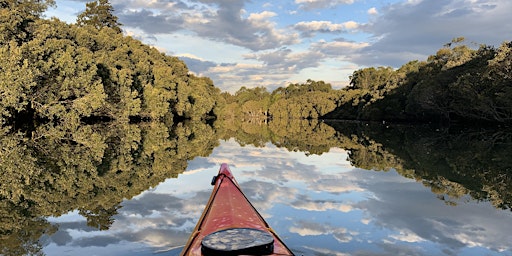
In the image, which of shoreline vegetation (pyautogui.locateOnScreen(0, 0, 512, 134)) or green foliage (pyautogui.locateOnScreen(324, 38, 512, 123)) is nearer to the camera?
shoreline vegetation (pyautogui.locateOnScreen(0, 0, 512, 134))

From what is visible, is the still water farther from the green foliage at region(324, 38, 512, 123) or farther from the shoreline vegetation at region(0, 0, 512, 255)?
the green foliage at region(324, 38, 512, 123)

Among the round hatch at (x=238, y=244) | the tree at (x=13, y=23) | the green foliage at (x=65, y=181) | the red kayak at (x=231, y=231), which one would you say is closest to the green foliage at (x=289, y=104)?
the tree at (x=13, y=23)

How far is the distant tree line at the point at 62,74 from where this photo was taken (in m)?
23.2

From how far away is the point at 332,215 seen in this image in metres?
6.54

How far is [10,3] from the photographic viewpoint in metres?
28.2

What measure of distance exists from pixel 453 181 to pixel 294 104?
81.3 meters

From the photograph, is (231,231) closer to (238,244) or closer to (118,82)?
(238,244)

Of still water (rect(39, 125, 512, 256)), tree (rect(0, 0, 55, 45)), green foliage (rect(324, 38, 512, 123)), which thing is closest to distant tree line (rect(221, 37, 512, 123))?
green foliage (rect(324, 38, 512, 123))

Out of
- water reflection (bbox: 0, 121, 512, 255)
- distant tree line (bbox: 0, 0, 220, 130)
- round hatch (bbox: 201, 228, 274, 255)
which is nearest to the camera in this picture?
round hatch (bbox: 201, 228, 274, 255)

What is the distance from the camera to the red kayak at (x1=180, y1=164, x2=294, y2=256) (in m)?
2.95

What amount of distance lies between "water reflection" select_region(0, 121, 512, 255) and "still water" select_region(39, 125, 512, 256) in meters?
0.02

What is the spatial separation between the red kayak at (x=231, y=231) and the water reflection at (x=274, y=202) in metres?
0.76

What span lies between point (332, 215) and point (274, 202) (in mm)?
1293

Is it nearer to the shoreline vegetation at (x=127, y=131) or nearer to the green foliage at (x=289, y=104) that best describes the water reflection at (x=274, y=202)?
the shoreline vegetation at (x=127, y=131)
